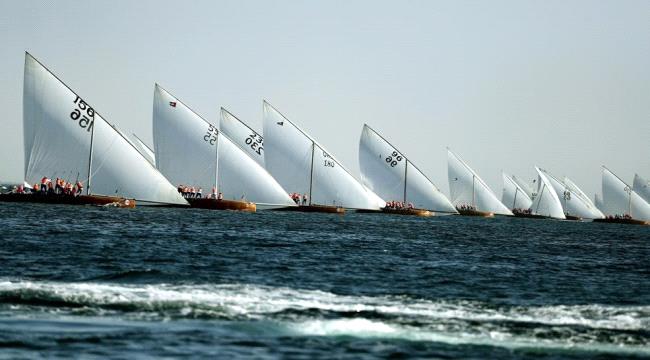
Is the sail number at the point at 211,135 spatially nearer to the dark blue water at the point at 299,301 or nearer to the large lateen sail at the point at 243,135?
the large lateen sail at the point at 243,135

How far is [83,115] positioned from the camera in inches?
3858

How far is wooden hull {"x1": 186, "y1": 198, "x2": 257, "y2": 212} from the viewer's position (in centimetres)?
11844

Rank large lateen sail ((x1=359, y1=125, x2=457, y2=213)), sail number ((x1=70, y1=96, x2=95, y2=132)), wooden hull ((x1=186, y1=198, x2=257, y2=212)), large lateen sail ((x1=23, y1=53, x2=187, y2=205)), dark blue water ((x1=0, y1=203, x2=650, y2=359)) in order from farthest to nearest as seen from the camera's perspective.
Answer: large lateen sail ((x1=359, y1=125, x2=457, y2=213)), wooden hull ((x1=186, y1=198, x2=257, y2=212)), sail number ((x1=70, y1=96, x2=95, y2=132)), large lateen sail ((x1=23, y1=53, x2=187, y2=205)), dark blue water ((x1=0, y1=203, x2=650, y2=359))

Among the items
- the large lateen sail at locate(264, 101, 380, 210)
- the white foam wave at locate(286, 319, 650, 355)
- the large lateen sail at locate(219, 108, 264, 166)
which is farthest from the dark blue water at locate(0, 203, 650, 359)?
the large lateen sail at locate(219, 108, 264, 166)

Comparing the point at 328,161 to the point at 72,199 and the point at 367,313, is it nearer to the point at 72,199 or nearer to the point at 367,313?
the point at 72,199

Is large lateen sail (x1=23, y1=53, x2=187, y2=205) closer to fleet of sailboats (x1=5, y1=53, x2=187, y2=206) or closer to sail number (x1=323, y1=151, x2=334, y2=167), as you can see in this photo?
fleet of sailboats (x1=5, y1=53, x2=187, y2=206)

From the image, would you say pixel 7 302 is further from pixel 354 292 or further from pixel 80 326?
pixel 354 292

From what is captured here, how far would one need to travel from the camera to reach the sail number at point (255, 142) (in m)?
140

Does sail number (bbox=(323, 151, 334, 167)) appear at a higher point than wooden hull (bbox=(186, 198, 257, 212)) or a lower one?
higher

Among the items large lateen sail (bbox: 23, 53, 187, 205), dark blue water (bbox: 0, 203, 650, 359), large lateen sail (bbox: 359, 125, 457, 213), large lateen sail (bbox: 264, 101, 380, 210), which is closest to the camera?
dark blue water (bbox: 0, 203, 650, 359)

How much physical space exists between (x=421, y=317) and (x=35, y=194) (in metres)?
73.0

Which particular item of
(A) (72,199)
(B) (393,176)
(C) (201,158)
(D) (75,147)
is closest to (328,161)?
(C) (201,158)

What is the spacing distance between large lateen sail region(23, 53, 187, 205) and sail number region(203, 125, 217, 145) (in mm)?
19573

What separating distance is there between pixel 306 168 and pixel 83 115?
4330cm
